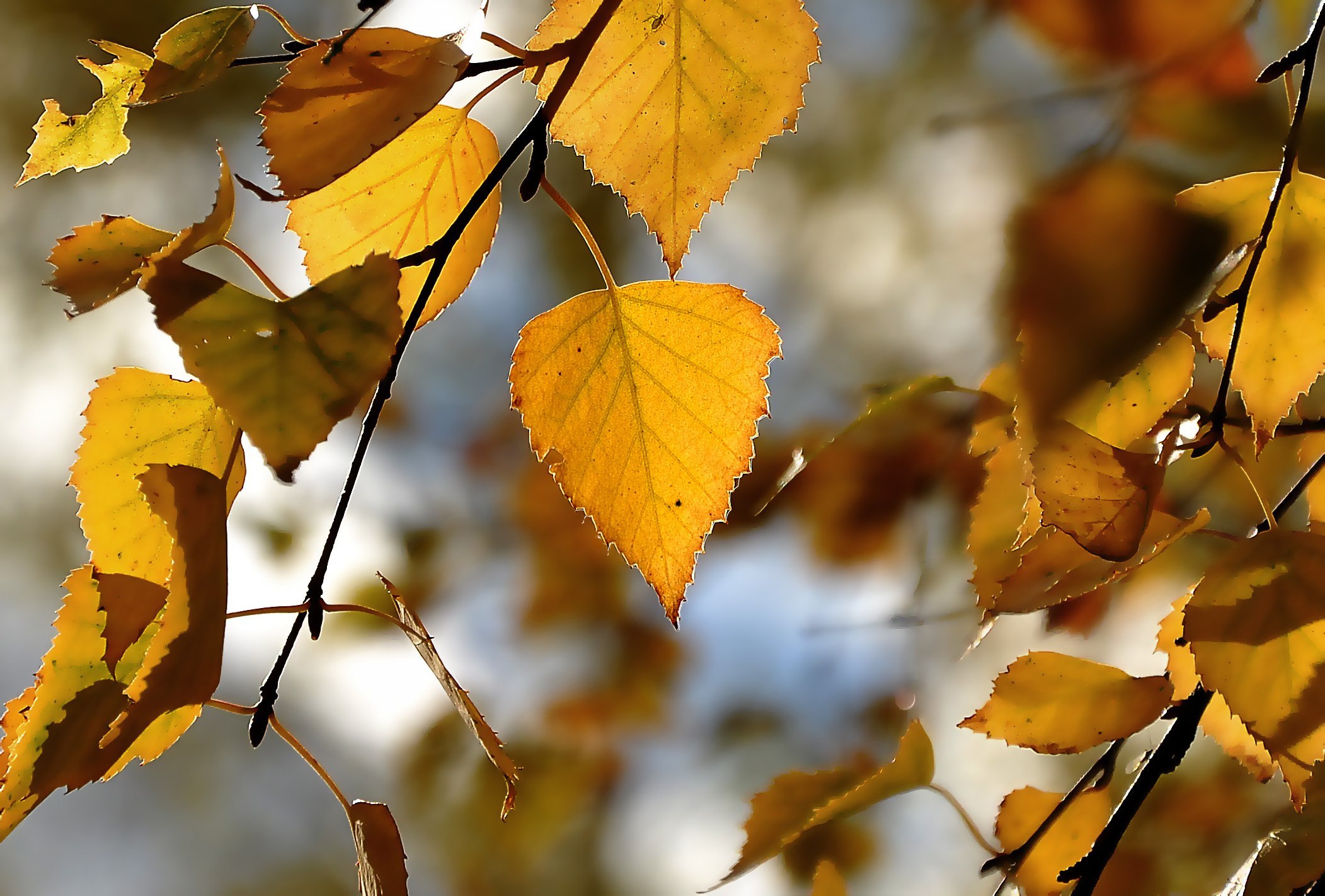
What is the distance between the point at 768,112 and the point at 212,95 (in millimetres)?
1532

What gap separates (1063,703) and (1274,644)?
0.23ft

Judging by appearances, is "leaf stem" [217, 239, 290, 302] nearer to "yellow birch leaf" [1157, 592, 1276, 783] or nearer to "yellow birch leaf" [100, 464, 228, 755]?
"yellow birch leaf" [100, 464, 228, 755]

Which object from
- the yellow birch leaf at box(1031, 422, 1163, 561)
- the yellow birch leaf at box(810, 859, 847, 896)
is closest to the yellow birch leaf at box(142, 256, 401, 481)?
the yellow birch leaf at box(1031, 422, 1163, 561)

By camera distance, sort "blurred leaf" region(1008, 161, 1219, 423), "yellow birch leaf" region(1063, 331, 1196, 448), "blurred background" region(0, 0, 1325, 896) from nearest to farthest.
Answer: "blurred leaf" region(1008, 161, 1219, 423) < "yellow birch leaf" region(1063, 331, 1196, 448) < "blurred background" region(0, 0, 1325, 896)

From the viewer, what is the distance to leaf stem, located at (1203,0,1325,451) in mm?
189

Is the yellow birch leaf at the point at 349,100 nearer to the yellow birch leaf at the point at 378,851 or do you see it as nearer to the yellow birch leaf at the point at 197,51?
the yellow birch leaf at the point at 197,51

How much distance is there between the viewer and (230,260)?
4.94ft

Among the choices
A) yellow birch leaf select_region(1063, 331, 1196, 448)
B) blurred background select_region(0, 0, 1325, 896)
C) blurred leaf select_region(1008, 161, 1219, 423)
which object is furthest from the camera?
blurred background select_region(0, 0, 1325, 896)

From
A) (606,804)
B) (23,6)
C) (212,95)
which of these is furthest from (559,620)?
(23,6)

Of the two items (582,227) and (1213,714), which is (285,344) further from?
(1213,714)

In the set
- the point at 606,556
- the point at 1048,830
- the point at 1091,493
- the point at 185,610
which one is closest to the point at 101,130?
the point at 185,610

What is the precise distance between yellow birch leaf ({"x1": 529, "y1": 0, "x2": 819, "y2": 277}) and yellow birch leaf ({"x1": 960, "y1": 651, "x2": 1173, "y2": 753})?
0.16 m

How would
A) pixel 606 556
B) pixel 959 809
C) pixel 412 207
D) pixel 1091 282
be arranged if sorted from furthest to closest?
pixel 606 556 < pixel 959 809 < pixel 412 207 < pixel 1091 282

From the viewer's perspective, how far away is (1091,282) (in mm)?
135
